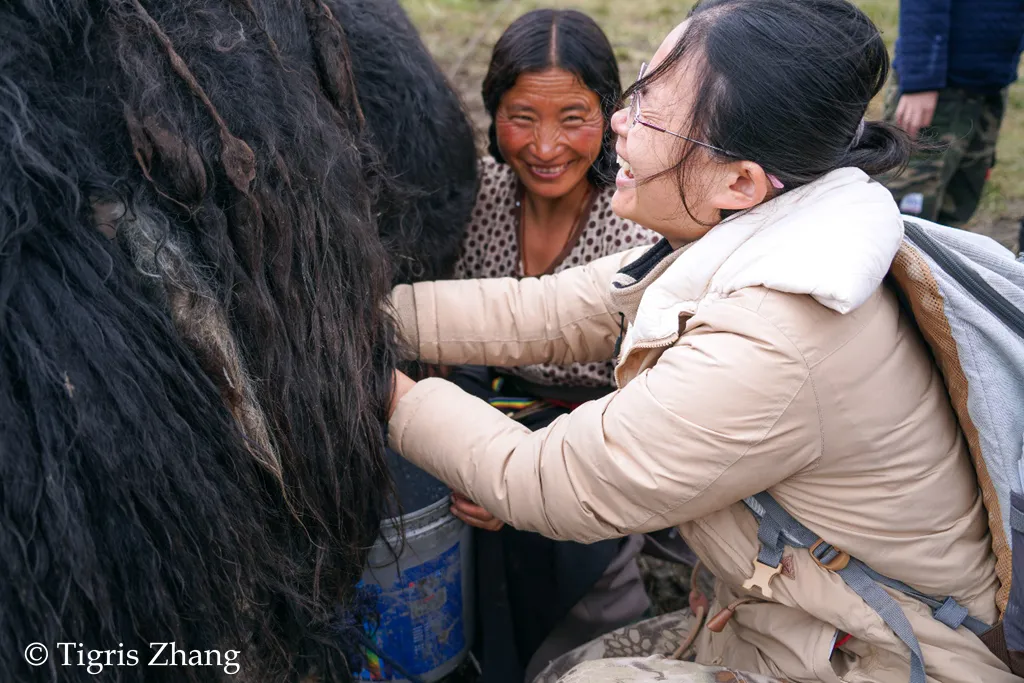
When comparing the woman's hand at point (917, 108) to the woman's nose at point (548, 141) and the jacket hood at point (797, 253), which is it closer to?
the woman's nose at point (548, 141)

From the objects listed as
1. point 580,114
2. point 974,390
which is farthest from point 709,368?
point 580,114

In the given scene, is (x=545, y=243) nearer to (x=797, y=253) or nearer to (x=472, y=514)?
(x=472, y=514)

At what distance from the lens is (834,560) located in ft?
3.90

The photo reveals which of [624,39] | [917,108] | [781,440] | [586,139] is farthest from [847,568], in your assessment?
[624,39]

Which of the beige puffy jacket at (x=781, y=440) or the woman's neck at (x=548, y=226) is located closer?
the beige puffy jacket at (x=781, y=440)

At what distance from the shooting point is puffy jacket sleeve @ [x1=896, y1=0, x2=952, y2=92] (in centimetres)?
264

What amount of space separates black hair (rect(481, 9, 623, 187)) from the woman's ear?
57 cm

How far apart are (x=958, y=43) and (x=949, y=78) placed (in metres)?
0.10

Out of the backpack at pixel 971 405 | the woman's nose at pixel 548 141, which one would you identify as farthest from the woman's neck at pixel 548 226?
the backpack at pixel 971 405

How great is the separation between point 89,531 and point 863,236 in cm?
92

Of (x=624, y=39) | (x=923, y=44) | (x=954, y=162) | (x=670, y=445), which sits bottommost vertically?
(x=624, y=39)

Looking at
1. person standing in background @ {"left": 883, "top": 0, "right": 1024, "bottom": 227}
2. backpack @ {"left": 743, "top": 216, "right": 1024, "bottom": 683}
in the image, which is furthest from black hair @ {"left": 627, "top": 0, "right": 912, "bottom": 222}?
person standing in background @ {"left": 883, "top": 0, "right": 1024, "bottom": 227}

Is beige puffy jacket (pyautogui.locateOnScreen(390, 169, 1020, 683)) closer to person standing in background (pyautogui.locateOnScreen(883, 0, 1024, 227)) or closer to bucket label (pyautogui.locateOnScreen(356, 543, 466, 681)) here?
bucket label (pyautogui.locateOnScreen(356, 543, 466, 681))

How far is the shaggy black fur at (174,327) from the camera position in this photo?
3.11 ft
